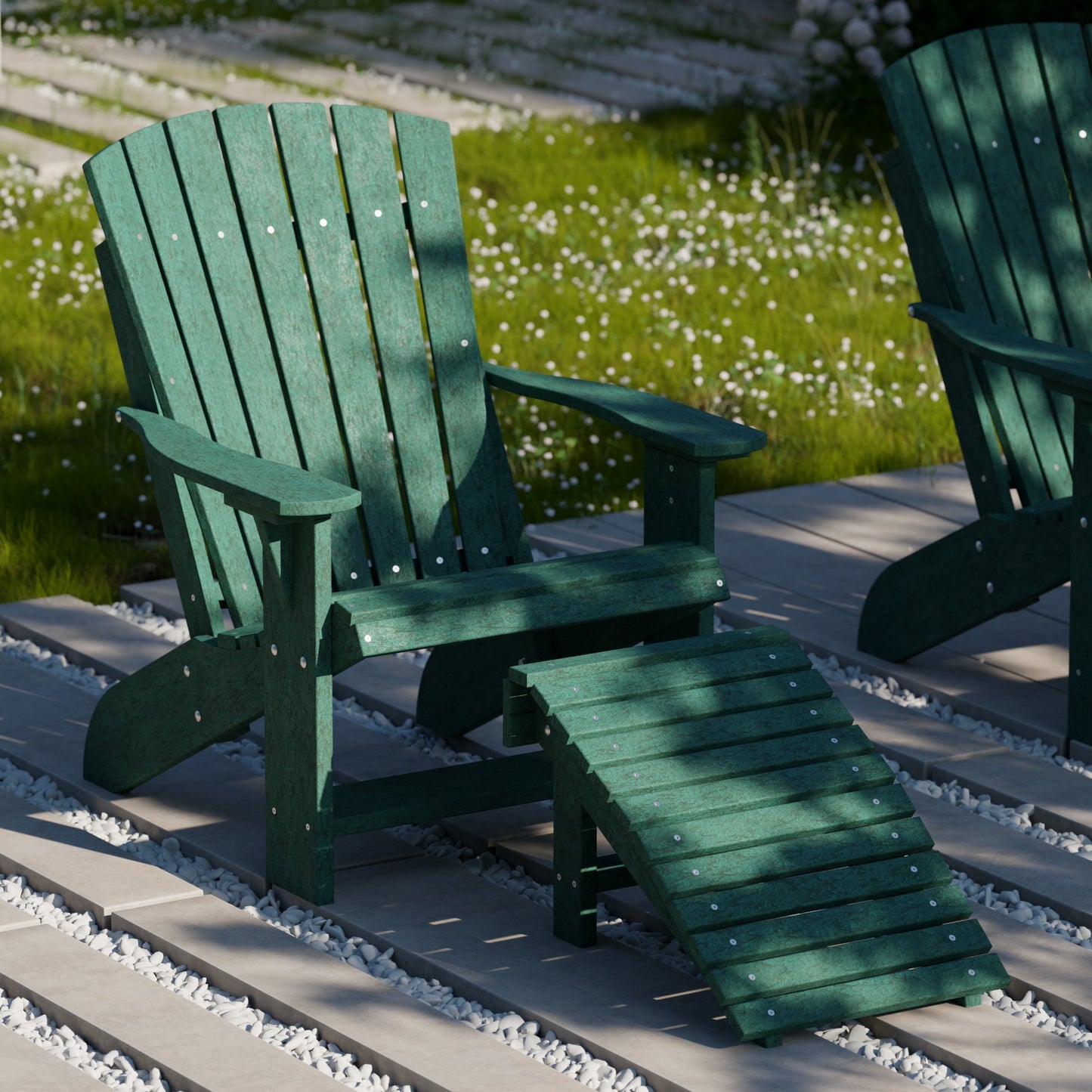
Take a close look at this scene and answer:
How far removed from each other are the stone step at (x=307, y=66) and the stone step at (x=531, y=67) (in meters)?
0.40

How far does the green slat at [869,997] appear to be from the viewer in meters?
2.79

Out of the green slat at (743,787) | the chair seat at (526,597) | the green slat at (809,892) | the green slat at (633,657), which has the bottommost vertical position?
the green slat at (809,892)

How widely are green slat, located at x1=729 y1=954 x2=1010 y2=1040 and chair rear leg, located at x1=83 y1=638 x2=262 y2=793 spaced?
98cm

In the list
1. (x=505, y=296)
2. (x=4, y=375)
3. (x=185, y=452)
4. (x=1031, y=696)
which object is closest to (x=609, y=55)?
(x=505, y=296)

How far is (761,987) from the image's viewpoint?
9.20 feet

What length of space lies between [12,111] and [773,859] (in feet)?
23.1

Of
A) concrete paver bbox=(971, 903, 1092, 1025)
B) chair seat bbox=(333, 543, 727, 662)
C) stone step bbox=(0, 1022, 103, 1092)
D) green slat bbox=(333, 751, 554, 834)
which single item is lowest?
stone step bbox=(0, 1022, 103, 1092)

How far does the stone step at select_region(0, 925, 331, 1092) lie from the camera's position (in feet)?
8.90

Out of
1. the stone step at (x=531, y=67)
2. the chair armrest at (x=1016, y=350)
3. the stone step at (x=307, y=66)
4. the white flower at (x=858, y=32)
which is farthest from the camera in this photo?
the stone step at (x=531, y=67)

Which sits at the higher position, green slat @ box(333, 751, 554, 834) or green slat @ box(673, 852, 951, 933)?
green slat @ box(673, 852, 951, 933)

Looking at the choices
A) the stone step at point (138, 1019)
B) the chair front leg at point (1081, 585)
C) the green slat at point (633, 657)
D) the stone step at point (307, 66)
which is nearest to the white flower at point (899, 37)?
the stone step at point (307, 66)

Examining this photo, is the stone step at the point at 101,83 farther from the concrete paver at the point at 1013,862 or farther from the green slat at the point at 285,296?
the concrete paver at the point at 1013,862

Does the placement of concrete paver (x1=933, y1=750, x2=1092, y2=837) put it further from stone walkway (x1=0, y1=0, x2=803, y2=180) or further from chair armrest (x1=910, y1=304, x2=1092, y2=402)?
stone walkway (x1=0, y1=0, x2=803, y2=180)

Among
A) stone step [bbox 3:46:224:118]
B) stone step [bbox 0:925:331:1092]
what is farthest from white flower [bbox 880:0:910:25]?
stone step [bbox 0:925:331:1092]
